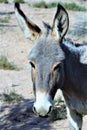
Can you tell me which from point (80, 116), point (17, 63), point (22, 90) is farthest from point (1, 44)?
point (80, 116)

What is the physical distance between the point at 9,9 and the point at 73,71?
11.0 m

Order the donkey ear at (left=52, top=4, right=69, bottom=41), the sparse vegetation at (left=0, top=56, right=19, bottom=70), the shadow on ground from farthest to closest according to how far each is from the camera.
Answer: the sparse vegetation at (left=0, top=56, right=19, bottom=70)
the shadow on ground
the donkey ear at (left=52, top=4, right=69, bottom=41)

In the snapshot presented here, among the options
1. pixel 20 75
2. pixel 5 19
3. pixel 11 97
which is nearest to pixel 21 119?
pixel 11 97

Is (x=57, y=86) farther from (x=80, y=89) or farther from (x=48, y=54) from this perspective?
(x=80, y=89)

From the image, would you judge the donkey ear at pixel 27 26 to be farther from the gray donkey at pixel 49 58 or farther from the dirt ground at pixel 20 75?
the dirt ground at pixel 20 75

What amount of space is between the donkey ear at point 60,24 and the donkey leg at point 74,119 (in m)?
Answer: 1.03

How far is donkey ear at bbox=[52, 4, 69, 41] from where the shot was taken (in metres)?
3.51

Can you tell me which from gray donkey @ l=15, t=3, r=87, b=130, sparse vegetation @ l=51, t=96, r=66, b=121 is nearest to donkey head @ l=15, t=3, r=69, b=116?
gray donkey @ l=15, t=3, r=87, b=130

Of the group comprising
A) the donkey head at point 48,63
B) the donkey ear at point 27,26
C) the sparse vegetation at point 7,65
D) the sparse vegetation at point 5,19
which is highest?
the donkey ear at point 27,26

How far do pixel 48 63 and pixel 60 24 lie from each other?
0.32m

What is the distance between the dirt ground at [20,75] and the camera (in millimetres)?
5996

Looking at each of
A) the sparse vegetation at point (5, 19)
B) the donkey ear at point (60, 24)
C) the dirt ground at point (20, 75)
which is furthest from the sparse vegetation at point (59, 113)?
the sparse vegetation at point (5, 19)

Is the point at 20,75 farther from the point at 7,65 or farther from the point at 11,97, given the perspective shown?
the point at 11,97

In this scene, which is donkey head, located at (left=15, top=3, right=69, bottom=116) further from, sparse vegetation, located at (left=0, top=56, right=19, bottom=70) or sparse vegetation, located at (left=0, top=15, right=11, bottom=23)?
sparse vegetation, located at (left=0, top=15, right=11, bottom=23)
